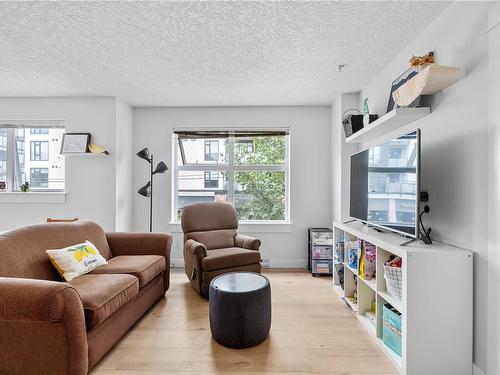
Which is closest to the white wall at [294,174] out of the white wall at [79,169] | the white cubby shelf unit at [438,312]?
the white wall at [79,169]

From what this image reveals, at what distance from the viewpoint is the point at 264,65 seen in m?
2.60

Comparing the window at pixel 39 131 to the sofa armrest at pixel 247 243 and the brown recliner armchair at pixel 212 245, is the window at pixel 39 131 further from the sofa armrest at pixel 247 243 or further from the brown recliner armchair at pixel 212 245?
the sofa armrest at pixel 247 243

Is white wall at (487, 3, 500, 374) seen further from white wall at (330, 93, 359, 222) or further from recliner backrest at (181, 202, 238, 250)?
recliner backrest at (181, 202, 238, 250)

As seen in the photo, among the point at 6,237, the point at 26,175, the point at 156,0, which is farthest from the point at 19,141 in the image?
the point at 156,0

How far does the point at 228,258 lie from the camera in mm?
2807

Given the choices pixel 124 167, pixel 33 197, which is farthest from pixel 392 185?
pixel 33 197

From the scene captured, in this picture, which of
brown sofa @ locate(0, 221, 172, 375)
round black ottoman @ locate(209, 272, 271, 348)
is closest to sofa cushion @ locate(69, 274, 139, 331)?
brown sofa @ locate(0, 221, 172, 375)

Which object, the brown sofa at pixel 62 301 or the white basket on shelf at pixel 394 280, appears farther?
the white basket on shelf at pixel 394 280

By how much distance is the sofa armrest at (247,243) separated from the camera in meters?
3.07

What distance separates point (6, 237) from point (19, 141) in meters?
2.45

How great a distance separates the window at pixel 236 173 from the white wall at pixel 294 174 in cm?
17

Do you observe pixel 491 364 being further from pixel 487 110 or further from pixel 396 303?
pixel 487 110

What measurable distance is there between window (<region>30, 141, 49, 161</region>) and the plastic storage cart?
3.68 metres

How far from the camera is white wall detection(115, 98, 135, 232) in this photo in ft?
11.6
